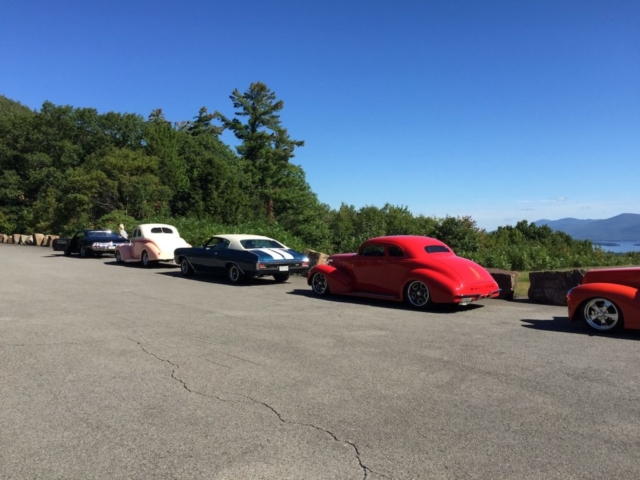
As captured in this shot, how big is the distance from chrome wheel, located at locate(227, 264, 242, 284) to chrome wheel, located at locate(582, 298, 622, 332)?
9.33 meters

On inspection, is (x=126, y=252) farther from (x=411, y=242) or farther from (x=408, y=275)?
(x=408, y=275)

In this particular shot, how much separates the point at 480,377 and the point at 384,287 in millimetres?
5558

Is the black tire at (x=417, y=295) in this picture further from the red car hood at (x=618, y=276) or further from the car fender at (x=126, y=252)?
the car fender at (x=126, y=252)

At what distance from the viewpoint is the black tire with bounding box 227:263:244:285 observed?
14.9 m

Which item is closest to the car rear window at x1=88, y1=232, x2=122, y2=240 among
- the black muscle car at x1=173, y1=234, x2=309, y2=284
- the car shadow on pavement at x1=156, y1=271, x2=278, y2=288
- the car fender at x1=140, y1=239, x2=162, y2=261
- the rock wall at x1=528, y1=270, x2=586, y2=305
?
the car fender at x1=140, y1=239, x2=162, y2=261

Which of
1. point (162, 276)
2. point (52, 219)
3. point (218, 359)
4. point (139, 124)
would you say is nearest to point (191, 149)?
point (139, 124)

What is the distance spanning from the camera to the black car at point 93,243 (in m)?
A: 24.3

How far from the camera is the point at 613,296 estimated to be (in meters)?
7.88

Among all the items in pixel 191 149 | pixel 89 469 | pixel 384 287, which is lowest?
pixel 89 469

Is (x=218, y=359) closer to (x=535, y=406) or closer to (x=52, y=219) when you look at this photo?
(x=535, y=406)

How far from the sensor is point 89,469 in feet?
11.2

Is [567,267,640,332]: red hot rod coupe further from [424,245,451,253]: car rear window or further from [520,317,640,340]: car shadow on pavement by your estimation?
[424,245,451,253]: car rear window

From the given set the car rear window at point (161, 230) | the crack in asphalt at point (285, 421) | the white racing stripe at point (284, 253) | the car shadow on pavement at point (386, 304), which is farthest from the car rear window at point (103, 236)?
the crack in asphalt at point (285, 421)

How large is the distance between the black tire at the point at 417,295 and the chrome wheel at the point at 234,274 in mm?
5888
